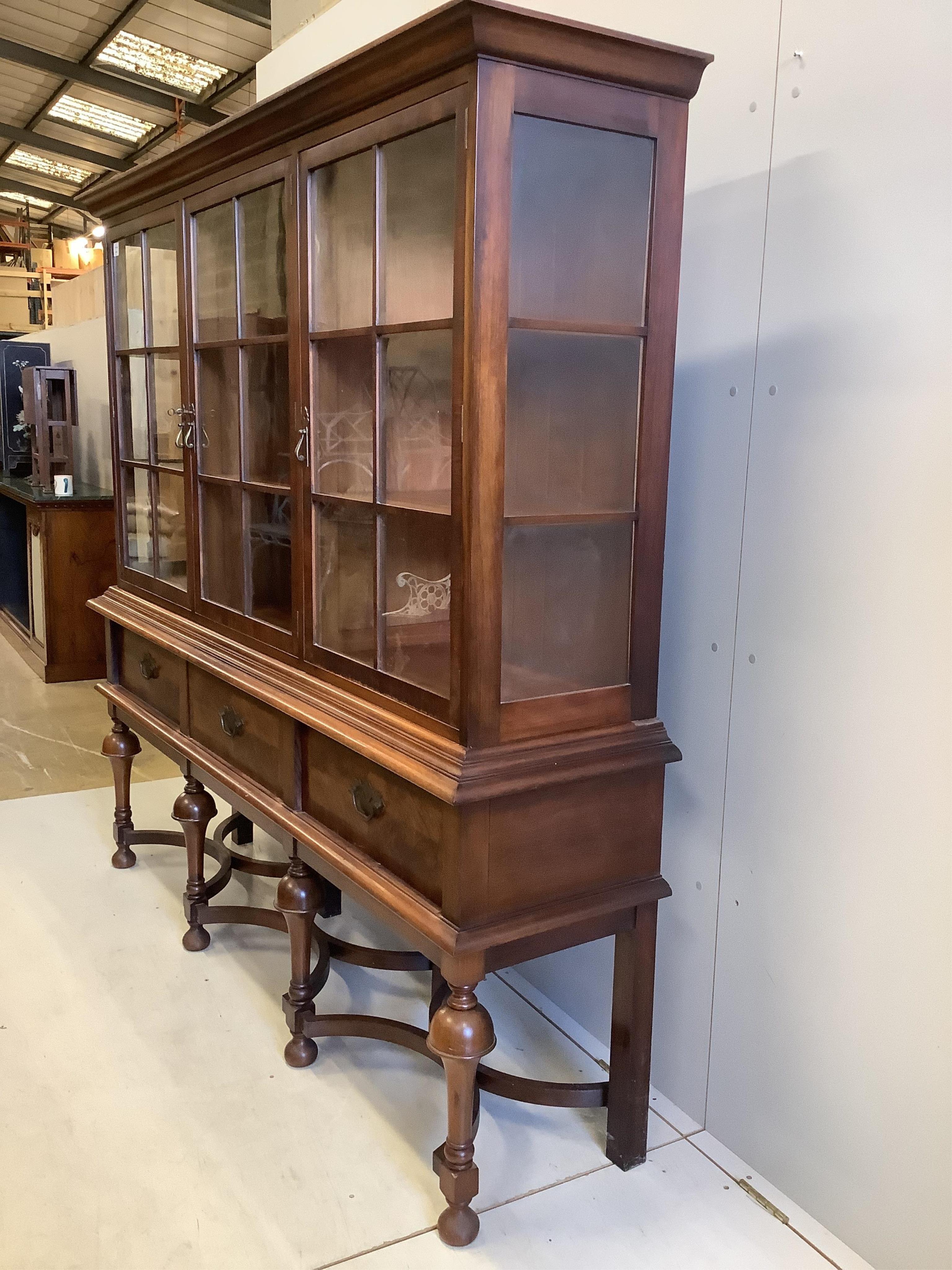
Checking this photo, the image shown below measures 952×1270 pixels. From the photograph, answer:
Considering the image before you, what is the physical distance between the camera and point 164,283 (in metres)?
2.38

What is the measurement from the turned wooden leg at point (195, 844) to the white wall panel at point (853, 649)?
4.32 ft

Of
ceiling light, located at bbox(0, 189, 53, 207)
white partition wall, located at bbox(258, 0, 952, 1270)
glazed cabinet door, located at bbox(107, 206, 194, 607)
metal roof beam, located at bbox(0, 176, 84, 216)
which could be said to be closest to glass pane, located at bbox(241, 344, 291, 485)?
glazed cabinet door, located at bbox(107, 206, 194, 607)

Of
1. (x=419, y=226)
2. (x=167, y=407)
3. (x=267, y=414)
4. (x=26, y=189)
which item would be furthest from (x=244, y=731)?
(x=26, y=189)

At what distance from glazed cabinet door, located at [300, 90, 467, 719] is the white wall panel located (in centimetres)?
54

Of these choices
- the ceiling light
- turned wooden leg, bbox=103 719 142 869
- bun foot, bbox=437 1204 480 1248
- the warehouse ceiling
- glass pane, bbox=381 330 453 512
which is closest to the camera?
glass pane, bbox=381 330 453 512

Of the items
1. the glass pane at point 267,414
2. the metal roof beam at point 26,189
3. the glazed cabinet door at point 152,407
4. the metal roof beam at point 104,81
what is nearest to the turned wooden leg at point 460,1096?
the glass pane at point 267,414

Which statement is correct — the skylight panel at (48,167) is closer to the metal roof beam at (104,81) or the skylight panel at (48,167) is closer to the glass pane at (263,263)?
the metal roof beam at (104,81)

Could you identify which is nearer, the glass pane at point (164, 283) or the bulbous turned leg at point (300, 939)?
the bulbous turned leg at point (300, 939)

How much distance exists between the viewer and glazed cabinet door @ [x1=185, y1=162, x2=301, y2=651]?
193cm

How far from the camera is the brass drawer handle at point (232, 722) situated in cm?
218

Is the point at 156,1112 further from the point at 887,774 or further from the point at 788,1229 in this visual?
the point at 887,774

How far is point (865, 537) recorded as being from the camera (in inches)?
60.7

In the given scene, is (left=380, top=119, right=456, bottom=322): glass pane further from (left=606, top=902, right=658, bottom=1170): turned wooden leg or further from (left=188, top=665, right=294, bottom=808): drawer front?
(left=606, top=902, right=658, bottom=1170): turned wooden leg

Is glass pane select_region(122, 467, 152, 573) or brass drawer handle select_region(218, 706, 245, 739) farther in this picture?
glass pane select_region(122, 467, 152, 573)
